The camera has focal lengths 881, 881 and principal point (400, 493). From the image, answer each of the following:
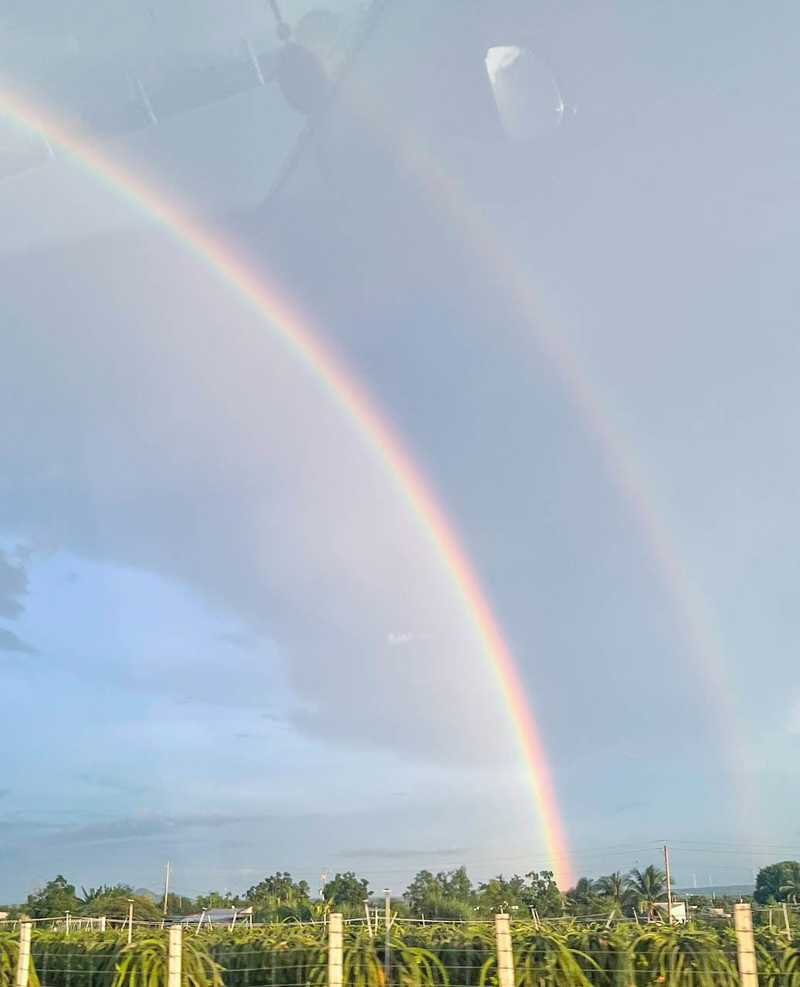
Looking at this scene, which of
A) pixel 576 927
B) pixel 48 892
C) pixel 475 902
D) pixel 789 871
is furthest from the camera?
pixel 789 871

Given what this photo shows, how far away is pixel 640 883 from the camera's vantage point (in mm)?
63469

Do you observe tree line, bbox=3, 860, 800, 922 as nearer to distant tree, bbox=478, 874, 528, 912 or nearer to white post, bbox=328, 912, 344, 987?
distant tree, bbox=478, 874, 528, 912

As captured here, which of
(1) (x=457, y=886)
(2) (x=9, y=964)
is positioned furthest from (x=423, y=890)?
(2) (x=9, y=964)

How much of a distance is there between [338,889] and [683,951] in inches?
2238

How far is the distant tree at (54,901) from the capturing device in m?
49.4

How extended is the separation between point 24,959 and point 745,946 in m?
5.95

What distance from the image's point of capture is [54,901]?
55.3 m

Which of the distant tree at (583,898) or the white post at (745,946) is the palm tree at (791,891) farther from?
the white post at (745,946)

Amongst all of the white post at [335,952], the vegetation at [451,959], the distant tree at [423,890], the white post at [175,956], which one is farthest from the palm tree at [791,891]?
the white post at [175,956]

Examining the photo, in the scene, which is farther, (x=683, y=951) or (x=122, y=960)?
Answer: (x=122, y=960)

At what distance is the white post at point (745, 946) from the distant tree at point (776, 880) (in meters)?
66.7

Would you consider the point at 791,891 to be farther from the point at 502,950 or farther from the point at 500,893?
the point at 502,950

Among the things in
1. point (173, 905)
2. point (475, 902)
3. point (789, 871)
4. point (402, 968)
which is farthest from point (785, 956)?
point (789, 871)

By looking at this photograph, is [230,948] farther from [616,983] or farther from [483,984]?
[616,983]
